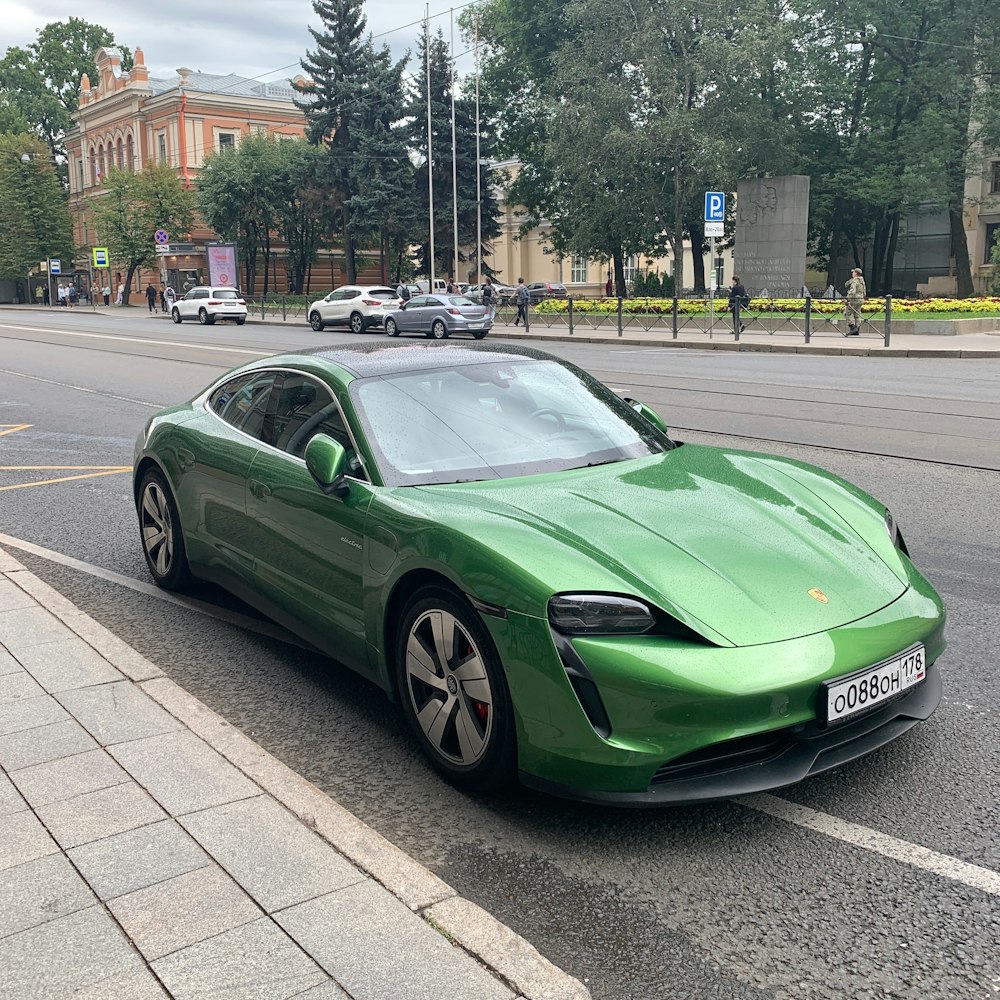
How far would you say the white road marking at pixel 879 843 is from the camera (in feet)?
9.52

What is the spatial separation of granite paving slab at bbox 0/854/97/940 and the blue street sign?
2742cm

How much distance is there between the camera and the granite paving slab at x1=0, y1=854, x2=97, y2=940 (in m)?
2.66

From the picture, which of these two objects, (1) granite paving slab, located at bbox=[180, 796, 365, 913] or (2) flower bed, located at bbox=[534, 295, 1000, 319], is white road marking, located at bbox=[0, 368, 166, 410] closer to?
(1) granite paving slab, located at bbox=[180, 796, 365, 913]

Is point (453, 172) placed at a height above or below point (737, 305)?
above

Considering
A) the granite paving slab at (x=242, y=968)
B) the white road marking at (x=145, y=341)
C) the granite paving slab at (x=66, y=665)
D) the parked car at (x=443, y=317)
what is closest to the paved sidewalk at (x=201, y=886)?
the granite paving slab at (x=242, y=968)

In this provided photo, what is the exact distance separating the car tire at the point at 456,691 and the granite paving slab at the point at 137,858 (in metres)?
0.85

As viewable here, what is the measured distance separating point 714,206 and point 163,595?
25105 mm

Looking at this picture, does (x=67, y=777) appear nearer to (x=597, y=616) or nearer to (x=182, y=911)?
(x=182, y=911)

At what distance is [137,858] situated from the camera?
2932mm

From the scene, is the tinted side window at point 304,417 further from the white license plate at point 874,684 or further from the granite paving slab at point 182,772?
the white license plate at point 874,684

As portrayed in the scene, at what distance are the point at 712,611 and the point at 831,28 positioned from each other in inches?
1988

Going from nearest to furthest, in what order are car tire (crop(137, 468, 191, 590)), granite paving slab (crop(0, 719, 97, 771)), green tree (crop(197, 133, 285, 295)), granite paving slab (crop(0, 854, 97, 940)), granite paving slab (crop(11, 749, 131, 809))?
granite paving slab (crop(0, 854, 97, 940)) < granite paving slab (crop(11, 749, 131, 809)) < granite paving slab (crop(0, 719, 97, 771)) < car tire (crop(137, 468, 191, 590)) < green tree (crop(197, 133, 285, 295))

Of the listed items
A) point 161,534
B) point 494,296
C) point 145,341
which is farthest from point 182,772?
point 494,296

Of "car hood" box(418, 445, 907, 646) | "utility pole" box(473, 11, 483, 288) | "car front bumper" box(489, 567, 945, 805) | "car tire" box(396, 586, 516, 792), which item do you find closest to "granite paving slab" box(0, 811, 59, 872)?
"car tire" box(396, 586, 516, 792)
